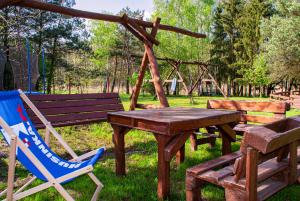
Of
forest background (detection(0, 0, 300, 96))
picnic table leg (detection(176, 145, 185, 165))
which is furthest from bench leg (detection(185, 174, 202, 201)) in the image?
forest background (detection(0, 0, 300, 96))

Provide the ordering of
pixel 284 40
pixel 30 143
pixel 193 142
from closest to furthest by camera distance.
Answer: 1. pixel 30 143
2. pixel 193 142
3. pixel 284 40

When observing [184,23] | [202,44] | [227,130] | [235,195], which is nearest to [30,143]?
[235,195]

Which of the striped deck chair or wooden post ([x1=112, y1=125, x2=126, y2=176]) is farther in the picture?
wooden post ([x1=112, y1=125, x2=126, y2=176])

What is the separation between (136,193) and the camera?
3.54m

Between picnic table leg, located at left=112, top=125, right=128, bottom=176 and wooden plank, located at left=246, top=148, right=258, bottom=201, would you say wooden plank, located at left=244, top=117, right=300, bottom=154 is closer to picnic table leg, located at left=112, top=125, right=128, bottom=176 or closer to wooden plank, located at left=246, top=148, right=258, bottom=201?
wooden plank, located at left=246, top=148, right=258, bottom=201

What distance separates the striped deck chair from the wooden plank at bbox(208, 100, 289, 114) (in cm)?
315

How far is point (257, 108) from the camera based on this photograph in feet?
16.8

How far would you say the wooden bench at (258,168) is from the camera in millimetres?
1994

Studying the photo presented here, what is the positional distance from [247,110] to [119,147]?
267cm

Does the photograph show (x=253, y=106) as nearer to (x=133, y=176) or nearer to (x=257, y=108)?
(x=257, y=108)

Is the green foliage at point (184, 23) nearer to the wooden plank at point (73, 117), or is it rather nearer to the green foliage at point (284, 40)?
the green foliage at point (284, 40)

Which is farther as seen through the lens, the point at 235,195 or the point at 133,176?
the point at 133,176

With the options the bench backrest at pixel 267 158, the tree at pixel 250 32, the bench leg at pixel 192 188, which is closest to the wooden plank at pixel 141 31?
the bench leg at pixel 192 188

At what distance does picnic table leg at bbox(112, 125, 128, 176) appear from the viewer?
4102 millimetres
